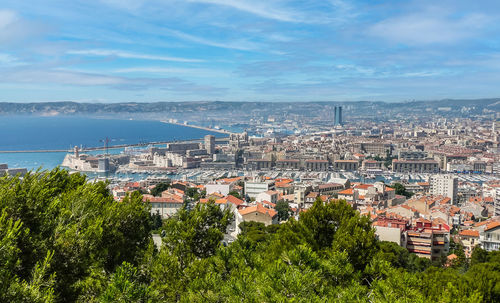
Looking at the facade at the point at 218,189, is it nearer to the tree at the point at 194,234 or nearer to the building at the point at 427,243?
the building at the point at 427,243

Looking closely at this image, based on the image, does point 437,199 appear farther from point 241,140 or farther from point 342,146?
point 241,140

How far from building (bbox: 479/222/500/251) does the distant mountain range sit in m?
133

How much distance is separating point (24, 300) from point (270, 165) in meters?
46.6

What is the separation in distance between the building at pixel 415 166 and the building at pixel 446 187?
16.3 meters

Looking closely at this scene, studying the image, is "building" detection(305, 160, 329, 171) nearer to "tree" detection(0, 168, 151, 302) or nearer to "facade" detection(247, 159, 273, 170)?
→ "facade" detection(247, 159, 273, 170)

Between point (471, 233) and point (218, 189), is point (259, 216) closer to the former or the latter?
point (471, 233)

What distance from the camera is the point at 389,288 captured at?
4277mm

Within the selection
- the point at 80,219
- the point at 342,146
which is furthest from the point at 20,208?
the point at 342,146

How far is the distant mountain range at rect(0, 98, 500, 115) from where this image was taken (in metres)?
134

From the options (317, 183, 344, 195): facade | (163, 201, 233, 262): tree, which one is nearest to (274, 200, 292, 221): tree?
(317, 183, 344, 195): facade

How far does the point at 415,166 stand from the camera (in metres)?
47.3

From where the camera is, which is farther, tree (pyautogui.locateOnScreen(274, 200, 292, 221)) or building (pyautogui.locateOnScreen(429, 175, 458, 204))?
building (pyautogui.locateOnScreen(429, 175, 458, 204))

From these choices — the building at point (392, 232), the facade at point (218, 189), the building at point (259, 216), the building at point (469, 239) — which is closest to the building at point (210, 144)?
the facade at point (218, 189)

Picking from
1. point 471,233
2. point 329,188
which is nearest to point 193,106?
point 329,188
